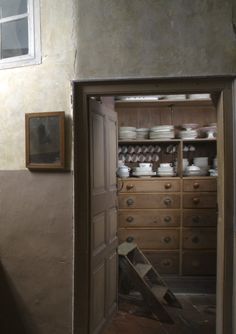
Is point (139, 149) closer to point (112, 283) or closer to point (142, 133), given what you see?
point (142, 133)

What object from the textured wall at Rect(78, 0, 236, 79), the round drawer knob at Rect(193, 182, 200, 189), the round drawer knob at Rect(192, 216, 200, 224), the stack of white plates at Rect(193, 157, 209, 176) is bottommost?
the round drawer knob at Rect(192, 216, 200, 224)

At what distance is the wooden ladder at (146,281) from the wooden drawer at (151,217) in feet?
0.87

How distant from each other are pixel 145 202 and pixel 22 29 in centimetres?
214

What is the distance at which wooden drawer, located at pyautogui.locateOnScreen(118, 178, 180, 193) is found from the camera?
3.48 meters

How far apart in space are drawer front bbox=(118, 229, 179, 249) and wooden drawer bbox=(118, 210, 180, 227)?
8 centimetres

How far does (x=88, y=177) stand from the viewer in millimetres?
2102

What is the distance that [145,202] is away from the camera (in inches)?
138

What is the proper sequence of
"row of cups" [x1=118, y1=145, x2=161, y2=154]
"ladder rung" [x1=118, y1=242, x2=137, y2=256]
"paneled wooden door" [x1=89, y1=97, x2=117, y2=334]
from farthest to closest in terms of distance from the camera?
"row of cups" [x1=118, y1=145, x2=161, y2=154]
"ladder rung" [x1=118, y1=242, x2=137, y2=256]
"paneled wooden door" [x1=89, y1=97, x2=117, y2=334]

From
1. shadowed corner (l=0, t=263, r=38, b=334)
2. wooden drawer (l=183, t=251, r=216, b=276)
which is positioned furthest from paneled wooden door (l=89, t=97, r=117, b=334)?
wooden drawer (l=183, t=251, r=216, b=276)

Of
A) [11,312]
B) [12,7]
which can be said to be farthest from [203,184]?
[12,7]

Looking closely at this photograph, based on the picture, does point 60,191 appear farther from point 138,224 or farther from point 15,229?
point 138,224

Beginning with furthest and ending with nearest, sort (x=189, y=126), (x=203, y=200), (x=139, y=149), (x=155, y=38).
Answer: (x=139, y=149)
(x=189, y=126)
(x=203, y=200)
(x=155, y=38)

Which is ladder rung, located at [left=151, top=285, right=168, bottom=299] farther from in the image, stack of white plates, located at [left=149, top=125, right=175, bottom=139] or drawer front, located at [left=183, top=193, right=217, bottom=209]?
stack of white plates, located at [left=149, top=125, right=175, bottom=139]

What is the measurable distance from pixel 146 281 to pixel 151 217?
0.68m
